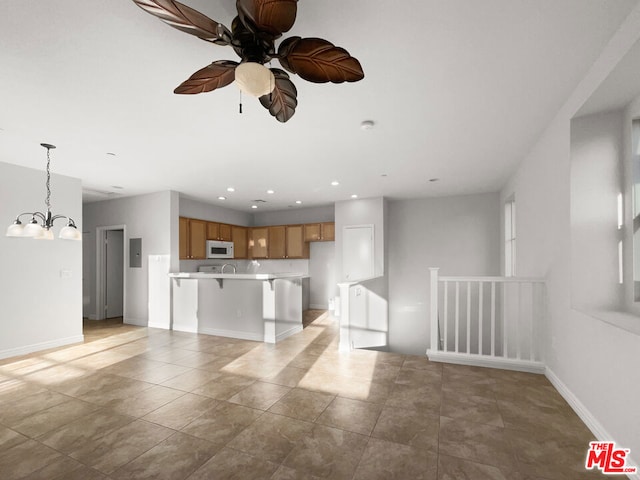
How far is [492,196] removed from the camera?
19.7 feet

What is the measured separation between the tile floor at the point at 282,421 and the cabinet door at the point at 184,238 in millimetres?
2487

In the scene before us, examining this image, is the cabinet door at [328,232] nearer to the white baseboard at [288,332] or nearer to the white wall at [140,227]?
the white baseboard at [288,332]

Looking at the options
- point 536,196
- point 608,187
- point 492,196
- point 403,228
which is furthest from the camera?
point 403,228

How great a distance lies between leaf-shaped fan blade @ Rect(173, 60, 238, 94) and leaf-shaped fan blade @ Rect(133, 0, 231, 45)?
0.10 m

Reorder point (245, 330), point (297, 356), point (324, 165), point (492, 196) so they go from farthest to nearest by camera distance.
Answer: point (492, 196) → point (245, 330) → point (324, 165) → point (297, 356)

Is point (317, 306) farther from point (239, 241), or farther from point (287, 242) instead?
point (239, 241)

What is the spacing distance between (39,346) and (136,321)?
5.79ft

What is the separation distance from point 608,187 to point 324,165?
9.44 feet

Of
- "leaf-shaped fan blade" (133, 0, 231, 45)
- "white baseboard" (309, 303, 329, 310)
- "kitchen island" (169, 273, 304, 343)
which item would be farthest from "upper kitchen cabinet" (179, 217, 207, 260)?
"leaf-shaped fan blade" (133, 0, 231, 45)

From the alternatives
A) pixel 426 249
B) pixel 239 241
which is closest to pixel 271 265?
pixel 239 241

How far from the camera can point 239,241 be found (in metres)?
7.55

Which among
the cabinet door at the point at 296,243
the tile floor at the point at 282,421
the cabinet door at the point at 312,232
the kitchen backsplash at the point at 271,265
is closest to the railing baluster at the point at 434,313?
the tile floor at the point at 282,421

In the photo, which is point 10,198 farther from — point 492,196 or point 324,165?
point 492,196

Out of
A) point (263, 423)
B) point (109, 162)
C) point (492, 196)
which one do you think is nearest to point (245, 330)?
point (263, 423)
